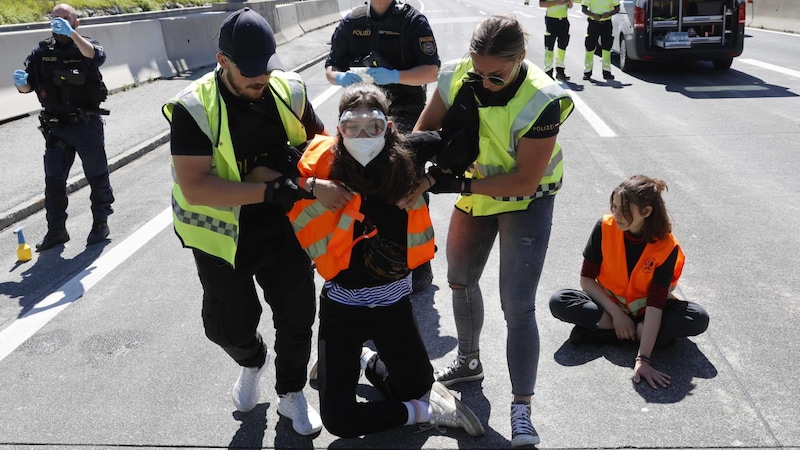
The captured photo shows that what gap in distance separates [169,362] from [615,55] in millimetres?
14942

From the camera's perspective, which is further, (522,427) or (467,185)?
(522,427)

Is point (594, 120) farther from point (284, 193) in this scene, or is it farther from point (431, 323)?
point (284, 193)

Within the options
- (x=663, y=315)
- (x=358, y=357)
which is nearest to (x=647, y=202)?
(x=663, y=315)

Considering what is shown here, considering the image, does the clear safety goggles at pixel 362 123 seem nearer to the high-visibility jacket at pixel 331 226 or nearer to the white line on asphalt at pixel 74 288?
the high-visibility jacket at pixel 331 226

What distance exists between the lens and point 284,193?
3309mm

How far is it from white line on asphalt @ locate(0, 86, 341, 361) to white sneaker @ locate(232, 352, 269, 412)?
180 centimetres

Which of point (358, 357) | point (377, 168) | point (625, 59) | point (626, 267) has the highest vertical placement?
point (377, 168)

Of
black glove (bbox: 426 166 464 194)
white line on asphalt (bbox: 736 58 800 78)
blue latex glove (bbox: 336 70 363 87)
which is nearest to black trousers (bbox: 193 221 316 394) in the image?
black glove (bbox: 426 166 464 194)

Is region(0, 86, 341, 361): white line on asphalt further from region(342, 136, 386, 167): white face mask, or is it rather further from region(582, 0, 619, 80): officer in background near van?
region(582, 0, 619, 80): officer in background near van

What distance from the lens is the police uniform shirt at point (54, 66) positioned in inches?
254

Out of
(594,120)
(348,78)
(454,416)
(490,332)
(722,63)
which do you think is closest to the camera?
(454,416)

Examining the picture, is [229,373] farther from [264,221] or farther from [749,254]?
[749,254]

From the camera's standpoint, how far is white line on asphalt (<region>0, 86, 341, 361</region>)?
16.7 feet

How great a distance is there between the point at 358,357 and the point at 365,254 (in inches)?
20.0
